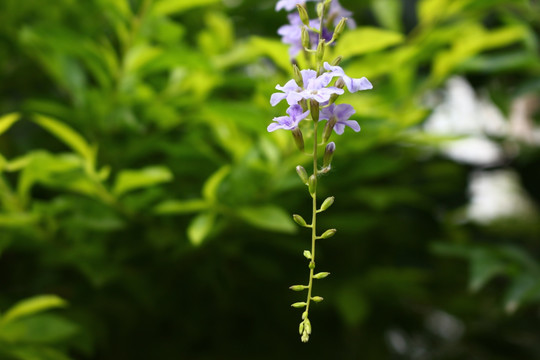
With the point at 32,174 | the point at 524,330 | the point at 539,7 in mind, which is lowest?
the point at 524,330

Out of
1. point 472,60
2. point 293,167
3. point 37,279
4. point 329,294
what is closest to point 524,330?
point 329,294

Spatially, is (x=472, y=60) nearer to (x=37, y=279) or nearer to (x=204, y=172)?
(x=204, y=172)

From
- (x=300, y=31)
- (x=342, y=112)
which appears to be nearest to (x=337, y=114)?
(x=342, y=112)

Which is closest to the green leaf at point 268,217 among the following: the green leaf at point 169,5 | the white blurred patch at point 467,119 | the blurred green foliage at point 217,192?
the blurred green foliage at point 217,192

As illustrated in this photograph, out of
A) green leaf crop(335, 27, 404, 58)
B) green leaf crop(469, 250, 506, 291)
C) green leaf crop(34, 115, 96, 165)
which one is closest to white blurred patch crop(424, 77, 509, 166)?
green leaf crop(469, 250, 506, 291)

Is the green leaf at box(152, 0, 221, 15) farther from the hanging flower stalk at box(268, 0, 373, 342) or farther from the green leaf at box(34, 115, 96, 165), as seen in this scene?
the hanging flower stalk at box(268, 0, 373, 342)

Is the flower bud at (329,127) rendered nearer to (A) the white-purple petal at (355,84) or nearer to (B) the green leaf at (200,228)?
(A) the white-purple petal at (355,84)

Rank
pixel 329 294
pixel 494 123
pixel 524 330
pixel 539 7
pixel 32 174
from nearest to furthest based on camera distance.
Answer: pixel 32 174 → pixel 329 294 → pixel 539 7 → pixel 524 330 → pixel 494 123
